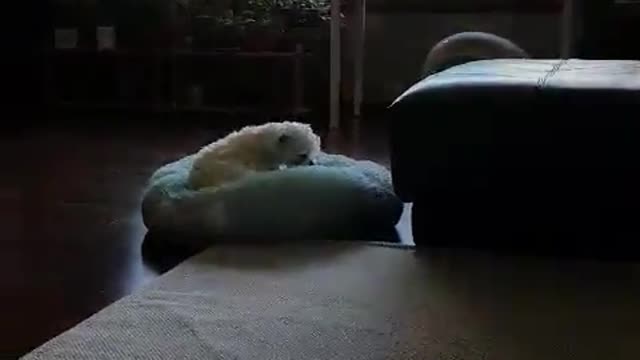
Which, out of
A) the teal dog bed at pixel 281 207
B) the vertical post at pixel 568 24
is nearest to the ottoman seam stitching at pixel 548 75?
the teal dog bed at pixel 281 207

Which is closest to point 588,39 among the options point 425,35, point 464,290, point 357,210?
point 425,35

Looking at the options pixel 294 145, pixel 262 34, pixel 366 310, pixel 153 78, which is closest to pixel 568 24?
pixel 262 34

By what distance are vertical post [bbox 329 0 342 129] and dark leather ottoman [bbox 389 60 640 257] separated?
1989 mm

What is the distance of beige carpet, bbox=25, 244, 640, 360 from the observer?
61.7 inches

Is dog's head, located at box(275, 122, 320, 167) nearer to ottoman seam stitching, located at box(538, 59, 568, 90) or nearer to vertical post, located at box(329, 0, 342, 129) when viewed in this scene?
ottoman seam stitching, located at box(538, 59, 568, 90)

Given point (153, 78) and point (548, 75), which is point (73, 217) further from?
point (153, 78)

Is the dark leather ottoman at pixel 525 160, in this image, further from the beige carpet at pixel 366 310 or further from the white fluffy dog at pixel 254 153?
the white fluffy dog at pixel 254 153

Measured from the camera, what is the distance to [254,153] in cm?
252

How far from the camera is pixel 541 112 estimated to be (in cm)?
202

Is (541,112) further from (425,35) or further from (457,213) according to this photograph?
(425,35)

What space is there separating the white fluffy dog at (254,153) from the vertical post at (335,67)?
157 centimetres

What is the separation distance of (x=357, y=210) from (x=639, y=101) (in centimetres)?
64

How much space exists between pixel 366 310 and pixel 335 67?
100 inches

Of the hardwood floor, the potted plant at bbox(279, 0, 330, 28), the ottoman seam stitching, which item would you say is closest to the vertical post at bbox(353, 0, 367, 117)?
the potted plant at bbox(279, 0, 330, 28)
